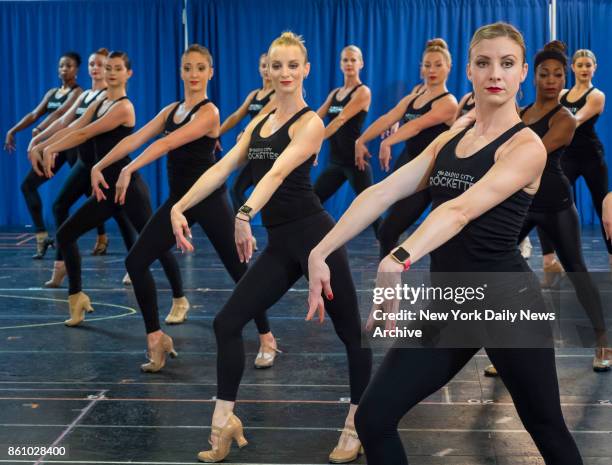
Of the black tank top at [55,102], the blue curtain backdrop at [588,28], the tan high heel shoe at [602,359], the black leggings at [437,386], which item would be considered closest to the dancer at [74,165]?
the black tank top at [55,102]

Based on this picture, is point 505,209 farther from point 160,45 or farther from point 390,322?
point 160,45

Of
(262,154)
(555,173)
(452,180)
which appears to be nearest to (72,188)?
(262,154)

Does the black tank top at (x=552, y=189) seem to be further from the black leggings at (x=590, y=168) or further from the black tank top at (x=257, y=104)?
the black tank top at (x=257, y=104)

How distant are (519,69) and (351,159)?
526 cm

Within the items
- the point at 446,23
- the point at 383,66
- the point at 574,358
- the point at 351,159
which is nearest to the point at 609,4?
the point at 446,23

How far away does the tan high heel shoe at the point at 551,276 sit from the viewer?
23.9 ft

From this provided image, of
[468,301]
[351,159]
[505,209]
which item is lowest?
[351,159]

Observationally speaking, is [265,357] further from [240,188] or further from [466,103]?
[240,188]

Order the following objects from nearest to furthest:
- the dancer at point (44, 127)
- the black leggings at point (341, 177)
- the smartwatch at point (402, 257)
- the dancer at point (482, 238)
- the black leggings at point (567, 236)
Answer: the smartwatch at point (402, 257) < the dancer at point (482, 238) < the black leggings at point (567, 236) < the black leggings at point (341, 177) < the dancer at point (44, 127)

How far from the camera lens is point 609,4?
11.4 m

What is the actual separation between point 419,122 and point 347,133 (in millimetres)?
1757

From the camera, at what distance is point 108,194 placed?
5887mm

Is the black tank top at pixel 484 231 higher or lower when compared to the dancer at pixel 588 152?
higher

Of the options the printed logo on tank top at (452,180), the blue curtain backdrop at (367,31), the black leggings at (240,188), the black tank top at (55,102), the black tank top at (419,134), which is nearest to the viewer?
the printed logo on tank top at (452,180)
